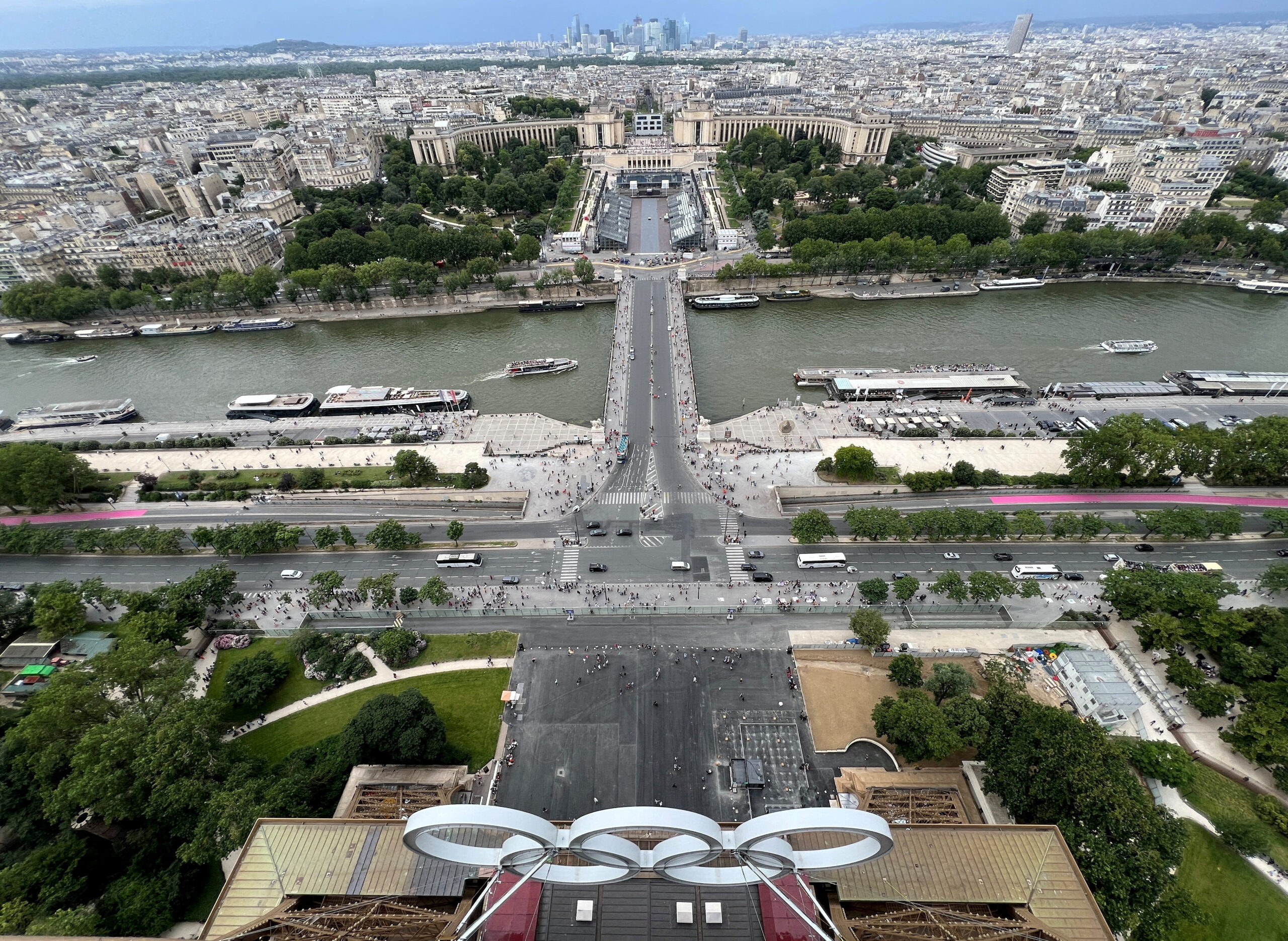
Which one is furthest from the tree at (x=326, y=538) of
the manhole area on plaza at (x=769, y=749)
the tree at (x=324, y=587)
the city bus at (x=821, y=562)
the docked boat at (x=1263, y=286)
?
the docked boat at (x=1263, y=286)

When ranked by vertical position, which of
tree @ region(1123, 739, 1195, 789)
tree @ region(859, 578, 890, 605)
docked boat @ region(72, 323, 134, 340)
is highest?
docked boat @ region(72, 323, 134, 340)

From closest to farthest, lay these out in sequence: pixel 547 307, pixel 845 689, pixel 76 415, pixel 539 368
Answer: pixel 845 689 < pixel 76 415 < pixel 539 368 < pixel 547 307

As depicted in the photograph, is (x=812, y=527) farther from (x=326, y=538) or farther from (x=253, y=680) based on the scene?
(x=253, y=680)

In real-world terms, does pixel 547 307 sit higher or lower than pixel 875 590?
higher

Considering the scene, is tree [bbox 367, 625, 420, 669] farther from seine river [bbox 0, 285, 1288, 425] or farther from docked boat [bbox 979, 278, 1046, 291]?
docked boat [bbox 979, 278, 1046, 291]

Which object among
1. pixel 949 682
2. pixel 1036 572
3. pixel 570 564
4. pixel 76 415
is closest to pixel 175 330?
pixel 76 415

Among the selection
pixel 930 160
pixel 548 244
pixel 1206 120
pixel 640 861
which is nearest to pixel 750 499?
pixel 640 861

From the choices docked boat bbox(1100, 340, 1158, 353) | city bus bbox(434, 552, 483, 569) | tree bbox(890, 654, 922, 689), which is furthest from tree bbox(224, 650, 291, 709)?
docked boat bbox(1100, 340, 1158, 353)

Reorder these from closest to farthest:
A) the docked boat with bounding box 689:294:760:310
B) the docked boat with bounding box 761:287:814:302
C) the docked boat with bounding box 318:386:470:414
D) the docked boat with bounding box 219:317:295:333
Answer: the docked boat with bounding box 318:386:470:414
the docked boat with bounding box 219:317:295:333
the docked boat with bounding box 689:294:760:310
the docked boat with bounding box 761:287:814:302
